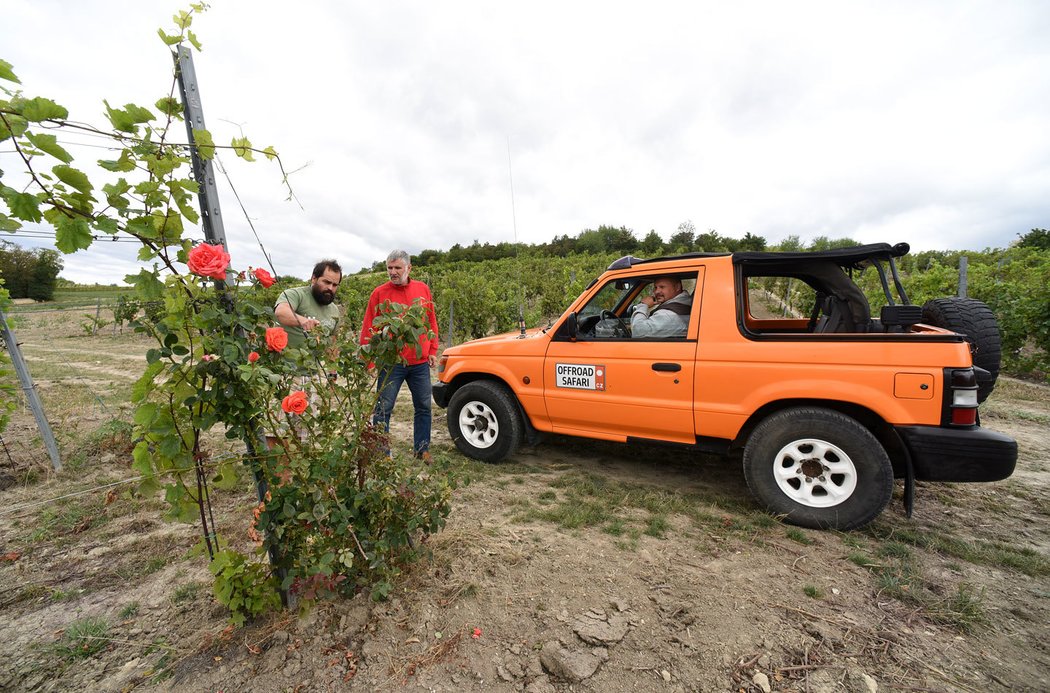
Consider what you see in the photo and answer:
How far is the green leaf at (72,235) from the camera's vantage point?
1298mm

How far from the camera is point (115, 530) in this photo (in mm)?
2801

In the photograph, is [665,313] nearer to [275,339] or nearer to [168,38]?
[275,339]

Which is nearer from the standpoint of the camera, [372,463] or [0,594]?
[372,463]

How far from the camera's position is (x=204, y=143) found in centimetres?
154

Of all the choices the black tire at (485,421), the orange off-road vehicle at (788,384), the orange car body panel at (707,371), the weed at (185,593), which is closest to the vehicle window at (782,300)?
the orange off-road vehicle at (788,384)

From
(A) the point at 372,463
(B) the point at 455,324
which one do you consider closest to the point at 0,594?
(A) the point at 372,463

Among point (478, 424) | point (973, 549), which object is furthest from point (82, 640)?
point (973, 549)

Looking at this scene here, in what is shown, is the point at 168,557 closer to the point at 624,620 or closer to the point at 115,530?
the point at 115,530

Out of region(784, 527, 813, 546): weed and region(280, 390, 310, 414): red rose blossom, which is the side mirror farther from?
region(280, 390, 310, 414): red rose blossom

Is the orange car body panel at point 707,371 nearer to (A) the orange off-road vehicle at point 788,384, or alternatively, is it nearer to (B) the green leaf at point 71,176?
(A) the orange off-road vehicle at point 788,384

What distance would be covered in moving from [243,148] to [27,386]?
376cm

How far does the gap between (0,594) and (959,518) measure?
5728 millimetres

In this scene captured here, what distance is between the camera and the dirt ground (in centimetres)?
172

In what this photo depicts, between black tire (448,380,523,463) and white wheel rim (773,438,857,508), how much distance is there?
2.03 metres
